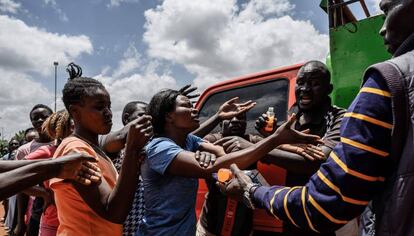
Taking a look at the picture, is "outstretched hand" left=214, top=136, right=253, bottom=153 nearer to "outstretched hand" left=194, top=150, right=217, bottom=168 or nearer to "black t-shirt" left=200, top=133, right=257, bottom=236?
"black t-shirt" left=200, top=133, right=257, bottom=236

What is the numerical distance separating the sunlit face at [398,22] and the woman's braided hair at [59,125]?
2.33m

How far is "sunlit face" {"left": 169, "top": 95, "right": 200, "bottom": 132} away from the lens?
2.29 m

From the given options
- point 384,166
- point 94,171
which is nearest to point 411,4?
point 384,166

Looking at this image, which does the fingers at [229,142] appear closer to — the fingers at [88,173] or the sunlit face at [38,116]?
the fingers at [88,173]

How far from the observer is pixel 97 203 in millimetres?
1602

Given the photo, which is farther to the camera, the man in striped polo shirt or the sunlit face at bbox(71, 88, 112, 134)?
the sunlit face at bbox(71, 88, 112, 134)

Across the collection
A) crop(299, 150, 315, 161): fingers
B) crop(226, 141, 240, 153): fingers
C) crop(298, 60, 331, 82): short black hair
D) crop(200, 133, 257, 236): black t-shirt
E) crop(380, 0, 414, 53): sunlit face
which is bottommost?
crop(200, 133, 257, 236): black t-shirt

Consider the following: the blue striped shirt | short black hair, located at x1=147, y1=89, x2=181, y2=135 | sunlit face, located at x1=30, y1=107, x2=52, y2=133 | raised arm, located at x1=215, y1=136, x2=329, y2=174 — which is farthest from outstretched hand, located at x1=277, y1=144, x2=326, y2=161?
sunlit face, located at x1=30, y1=107, x2=52, y2=133

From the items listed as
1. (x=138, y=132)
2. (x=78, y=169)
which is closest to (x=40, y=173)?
(x=78, y=169)

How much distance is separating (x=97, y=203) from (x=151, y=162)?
0.54 m

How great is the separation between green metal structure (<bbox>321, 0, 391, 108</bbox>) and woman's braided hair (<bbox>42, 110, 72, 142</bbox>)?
2009mm

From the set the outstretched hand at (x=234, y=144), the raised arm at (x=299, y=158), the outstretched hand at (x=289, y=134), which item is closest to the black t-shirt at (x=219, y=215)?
the outstretched hand at (x=234, y=144)

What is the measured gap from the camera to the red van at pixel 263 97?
8.38 feet

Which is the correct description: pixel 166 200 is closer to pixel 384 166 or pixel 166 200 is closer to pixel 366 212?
pixel 366 212
